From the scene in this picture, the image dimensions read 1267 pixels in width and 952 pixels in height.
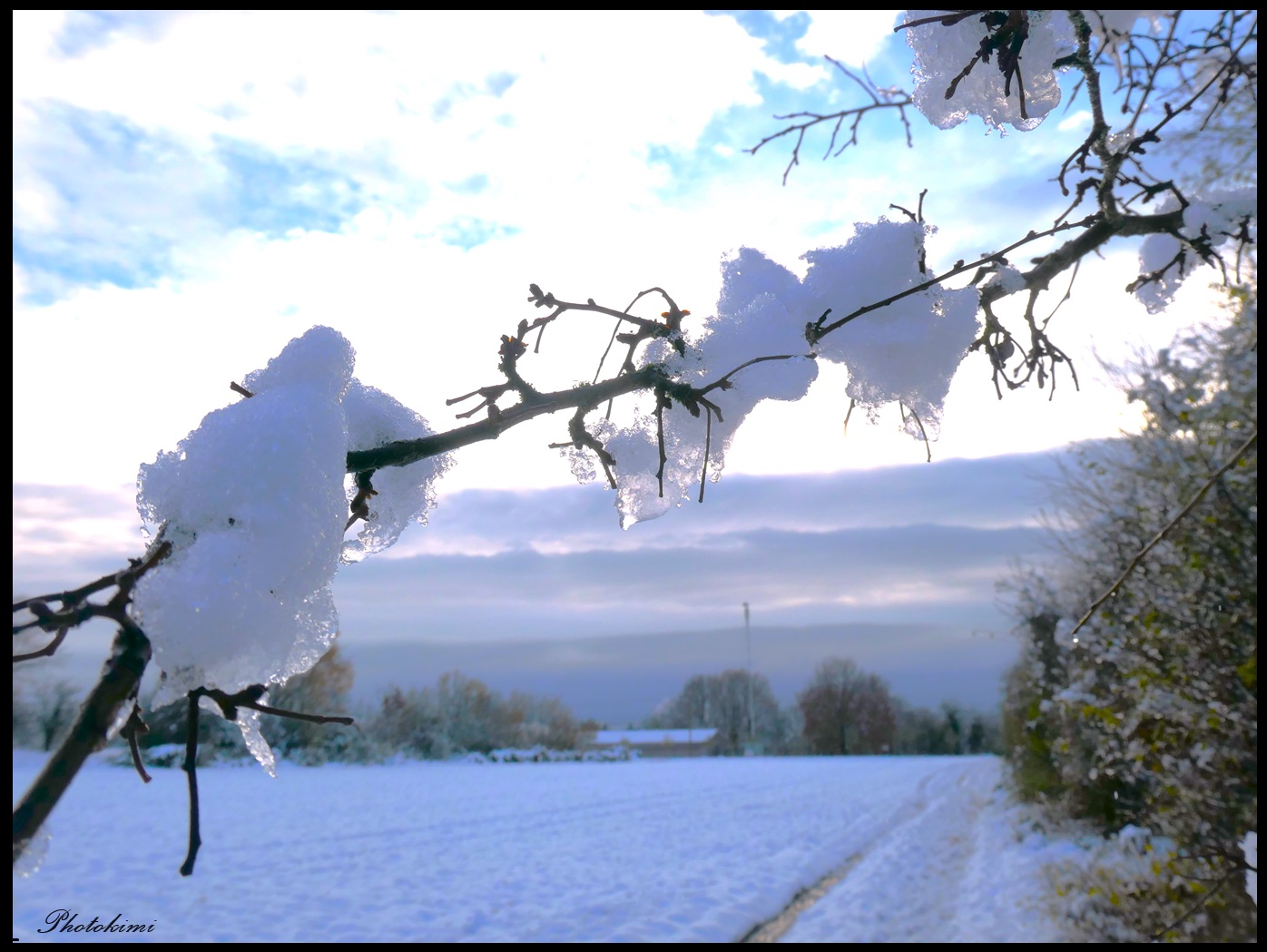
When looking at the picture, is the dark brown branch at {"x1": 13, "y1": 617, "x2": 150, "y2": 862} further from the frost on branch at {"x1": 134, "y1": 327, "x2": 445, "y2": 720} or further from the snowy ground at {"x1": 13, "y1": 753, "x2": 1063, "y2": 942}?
the snowy ground at {"x1": 13, "y1": 753, "x2": 1063, "y2": 942}

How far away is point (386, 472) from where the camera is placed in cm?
110

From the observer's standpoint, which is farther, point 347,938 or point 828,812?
point 828,812

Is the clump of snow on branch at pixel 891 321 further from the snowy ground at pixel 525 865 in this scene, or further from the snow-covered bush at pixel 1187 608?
the snowy ground at pixel 525 865

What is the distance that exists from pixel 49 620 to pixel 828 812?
16.4 m

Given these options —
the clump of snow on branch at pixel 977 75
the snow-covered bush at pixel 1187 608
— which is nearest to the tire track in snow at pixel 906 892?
the snow-covered bush at pixel 1187 608

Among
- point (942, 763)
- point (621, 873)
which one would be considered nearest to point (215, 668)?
point (621, 873)

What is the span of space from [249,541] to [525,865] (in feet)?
34.5

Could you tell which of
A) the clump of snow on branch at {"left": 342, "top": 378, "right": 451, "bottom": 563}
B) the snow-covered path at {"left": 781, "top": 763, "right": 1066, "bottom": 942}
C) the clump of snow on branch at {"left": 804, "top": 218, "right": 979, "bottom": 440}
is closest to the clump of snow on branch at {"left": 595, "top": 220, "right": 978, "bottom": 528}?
the clump of snow on branch at {"left": 804, "top": 218, "right": 979, "bottom": 440}

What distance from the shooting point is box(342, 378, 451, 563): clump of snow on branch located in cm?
108

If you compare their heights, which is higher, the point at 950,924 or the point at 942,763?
the point at 950,924

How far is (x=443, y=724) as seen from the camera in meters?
28.6

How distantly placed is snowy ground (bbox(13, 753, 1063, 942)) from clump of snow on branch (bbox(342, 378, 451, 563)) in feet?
13.7

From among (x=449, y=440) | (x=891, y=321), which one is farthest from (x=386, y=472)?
(x=891, y=321)

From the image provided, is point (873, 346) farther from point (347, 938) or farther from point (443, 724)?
point (443, 724)
